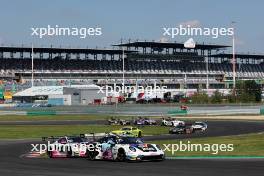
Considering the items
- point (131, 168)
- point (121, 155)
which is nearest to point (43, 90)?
point (121, 155)

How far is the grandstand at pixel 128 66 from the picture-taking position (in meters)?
137

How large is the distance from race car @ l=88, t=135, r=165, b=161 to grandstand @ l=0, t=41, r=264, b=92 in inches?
4024

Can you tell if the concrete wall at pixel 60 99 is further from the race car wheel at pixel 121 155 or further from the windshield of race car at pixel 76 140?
the race car wheel at pixel 121 155

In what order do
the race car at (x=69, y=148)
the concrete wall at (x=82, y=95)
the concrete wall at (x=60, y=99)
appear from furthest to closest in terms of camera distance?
1. the concrete wall at (x=82, y=95)
2. the concrete wall at (x=60, y=99)
3. the race car at (x=69, y=148)

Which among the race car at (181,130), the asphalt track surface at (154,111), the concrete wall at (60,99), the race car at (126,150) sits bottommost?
the race car at (181,130)

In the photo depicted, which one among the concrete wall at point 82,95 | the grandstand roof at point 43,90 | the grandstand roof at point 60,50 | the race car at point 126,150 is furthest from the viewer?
the grandstand roof at point 60,50

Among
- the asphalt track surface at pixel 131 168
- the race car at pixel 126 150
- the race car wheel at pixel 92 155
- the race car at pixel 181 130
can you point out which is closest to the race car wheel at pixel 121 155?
the race car at pixel 126 150

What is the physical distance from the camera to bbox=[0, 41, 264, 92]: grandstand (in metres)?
137

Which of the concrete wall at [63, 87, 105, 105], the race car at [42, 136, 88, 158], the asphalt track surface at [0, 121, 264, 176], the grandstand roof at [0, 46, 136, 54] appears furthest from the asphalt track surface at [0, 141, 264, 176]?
the grandstand roof at [0, 46, 136, 54]

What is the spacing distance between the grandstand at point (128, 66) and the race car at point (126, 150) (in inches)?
4024

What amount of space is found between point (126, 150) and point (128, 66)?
126m

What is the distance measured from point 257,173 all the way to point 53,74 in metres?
123

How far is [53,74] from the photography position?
138 meters

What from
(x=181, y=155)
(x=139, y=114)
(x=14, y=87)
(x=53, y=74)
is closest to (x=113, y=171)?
(x=181, y=155)
